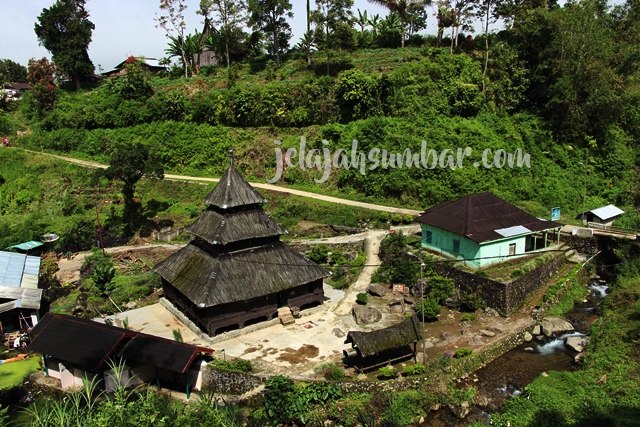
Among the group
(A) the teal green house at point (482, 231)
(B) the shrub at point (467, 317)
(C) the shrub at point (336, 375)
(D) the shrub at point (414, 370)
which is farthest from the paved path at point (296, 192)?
(C) the shrub at point (336, 375)

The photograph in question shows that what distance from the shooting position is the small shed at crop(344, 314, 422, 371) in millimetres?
22922

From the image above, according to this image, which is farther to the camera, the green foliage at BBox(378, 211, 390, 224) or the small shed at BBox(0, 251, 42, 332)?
the green foliage at BBox(378, 211, 390, 224)

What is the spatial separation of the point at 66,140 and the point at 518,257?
55371mm

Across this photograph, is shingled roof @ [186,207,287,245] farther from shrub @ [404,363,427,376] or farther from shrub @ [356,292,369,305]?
shrub @ [404,363,427,376]

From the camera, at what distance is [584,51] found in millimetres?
49062

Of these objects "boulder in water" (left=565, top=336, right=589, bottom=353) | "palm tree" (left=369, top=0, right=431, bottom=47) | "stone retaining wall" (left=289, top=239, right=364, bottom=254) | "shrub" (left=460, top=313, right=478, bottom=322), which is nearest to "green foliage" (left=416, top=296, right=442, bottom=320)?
"shrub" (left=460, top=313, right=478, bottom=322)

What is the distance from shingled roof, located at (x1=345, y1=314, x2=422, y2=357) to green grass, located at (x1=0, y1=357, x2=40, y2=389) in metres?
17.6

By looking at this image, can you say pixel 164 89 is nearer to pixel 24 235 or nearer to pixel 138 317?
pixel 24 235

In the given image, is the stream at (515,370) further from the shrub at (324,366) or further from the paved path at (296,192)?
the paved path at (296,192)

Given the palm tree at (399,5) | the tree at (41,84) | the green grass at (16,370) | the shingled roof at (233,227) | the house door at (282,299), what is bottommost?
the green grass at (16,370)

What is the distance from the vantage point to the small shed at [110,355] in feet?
70.9

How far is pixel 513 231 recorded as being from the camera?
3319cm

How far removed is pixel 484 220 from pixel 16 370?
103ft

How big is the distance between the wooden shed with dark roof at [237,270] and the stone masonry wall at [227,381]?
3.80 metres
